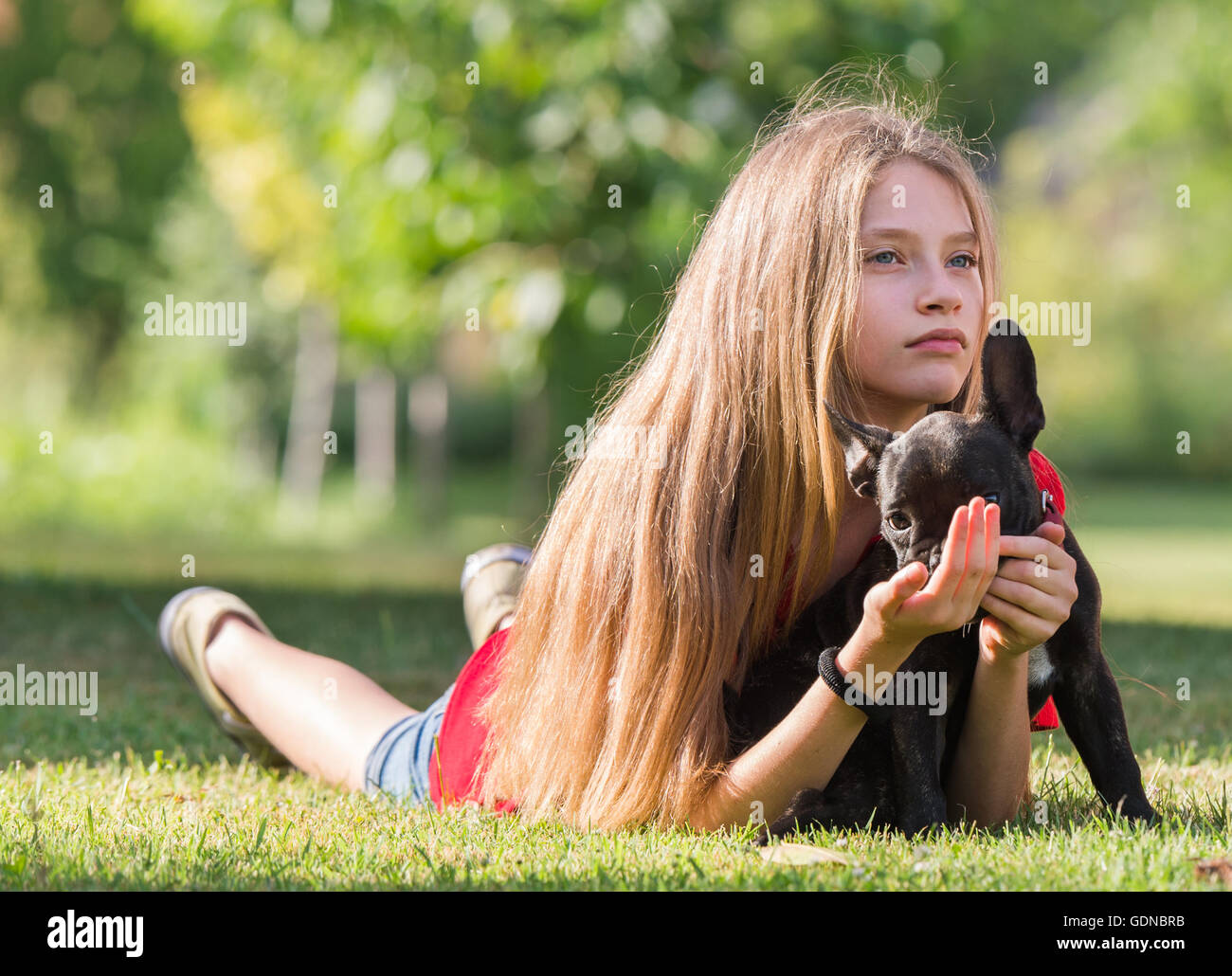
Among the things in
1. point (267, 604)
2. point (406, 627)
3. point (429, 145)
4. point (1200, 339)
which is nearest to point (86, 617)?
point (267, 604)

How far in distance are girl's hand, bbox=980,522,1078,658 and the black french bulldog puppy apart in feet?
0.25

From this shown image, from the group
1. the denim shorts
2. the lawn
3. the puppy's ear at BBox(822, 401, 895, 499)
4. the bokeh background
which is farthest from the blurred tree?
the puppy's ear at BBox(822, 401, 895, 499)

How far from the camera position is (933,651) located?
2.87 meters

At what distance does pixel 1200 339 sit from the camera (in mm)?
28578

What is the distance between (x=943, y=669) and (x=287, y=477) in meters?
19.7

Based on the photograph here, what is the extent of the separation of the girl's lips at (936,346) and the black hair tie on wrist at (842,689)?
730 millimetres

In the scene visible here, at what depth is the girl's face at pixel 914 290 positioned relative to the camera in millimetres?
3025

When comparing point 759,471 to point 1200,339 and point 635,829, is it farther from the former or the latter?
point 1200,339

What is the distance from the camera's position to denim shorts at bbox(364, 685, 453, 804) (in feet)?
12.3

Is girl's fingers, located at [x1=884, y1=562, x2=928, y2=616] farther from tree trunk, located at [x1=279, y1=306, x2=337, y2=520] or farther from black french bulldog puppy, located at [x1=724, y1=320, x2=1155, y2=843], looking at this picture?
tree trunk, located at [x1=279, y1=306, x2=337, y2=520]

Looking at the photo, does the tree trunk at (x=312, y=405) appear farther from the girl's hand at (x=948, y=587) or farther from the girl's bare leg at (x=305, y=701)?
the girl's hand at (x=948, y=587)

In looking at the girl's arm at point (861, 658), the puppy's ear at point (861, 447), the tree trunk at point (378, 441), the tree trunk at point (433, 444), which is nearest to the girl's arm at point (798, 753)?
the girl's arm at point (861, 658)

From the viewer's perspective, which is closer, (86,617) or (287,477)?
(86,617)

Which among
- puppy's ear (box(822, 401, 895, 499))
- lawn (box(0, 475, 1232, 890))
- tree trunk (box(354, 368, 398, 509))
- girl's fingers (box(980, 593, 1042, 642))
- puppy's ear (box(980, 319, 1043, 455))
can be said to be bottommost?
lawn (box(0, 475, 1232, 890))
